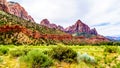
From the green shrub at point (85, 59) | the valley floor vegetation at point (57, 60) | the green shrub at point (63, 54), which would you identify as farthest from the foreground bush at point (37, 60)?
the green shrub at point (85, 59)

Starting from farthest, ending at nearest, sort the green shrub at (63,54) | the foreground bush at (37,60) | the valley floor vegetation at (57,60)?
the green shrub at (63,54) < the valley floor vegetation at (57,60) < the foreground bush at (37,60)

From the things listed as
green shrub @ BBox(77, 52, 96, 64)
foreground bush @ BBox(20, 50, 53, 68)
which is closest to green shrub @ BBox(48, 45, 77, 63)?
green shrub @ BBox(77, 52, 96, 64)

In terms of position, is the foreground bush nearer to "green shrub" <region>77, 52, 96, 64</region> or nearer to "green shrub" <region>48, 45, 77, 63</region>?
"green shrub" <region>48, 45, 77, 63</region>

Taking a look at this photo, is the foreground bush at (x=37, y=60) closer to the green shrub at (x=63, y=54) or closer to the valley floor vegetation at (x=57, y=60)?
the valley floor vegetation at (x=57, y=60)

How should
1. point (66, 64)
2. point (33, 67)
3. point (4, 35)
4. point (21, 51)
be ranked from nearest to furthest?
point (33, 67) < point (66, 64) < point (21, 51) < point (4, 35)

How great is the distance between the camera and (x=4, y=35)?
324 feet

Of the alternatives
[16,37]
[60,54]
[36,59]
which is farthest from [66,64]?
[16,37]

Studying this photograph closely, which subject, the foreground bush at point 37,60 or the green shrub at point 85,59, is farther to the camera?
the green shrub at point 85,59

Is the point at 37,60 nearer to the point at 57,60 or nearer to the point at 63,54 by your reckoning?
the point at 57,60

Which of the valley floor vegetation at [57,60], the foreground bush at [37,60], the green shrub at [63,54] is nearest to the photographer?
the foreground bush at [37,60]

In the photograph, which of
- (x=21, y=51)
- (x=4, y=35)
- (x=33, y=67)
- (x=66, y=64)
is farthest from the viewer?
(x=4, y=35)

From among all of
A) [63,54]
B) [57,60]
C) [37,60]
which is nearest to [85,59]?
[63,54]

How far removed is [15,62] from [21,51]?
136 cm

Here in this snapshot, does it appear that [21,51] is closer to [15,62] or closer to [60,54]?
[15,62]
